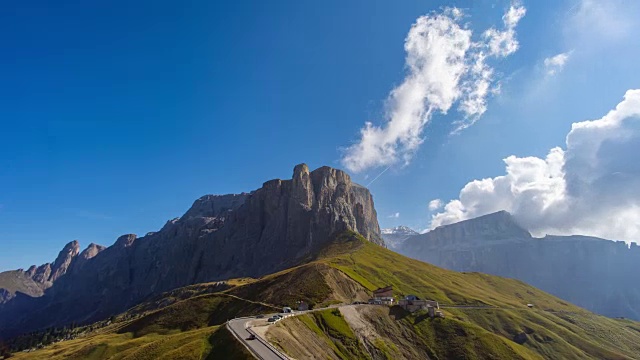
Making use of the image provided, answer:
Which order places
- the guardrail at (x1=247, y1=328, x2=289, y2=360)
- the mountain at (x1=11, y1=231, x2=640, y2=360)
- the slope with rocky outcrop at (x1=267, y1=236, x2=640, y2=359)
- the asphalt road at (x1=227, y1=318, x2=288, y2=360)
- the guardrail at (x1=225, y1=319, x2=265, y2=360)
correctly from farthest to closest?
the slope with rocky outcrop at (x1=267, y1=236, x2=640, y2=359) < the mountain at (x1=11, y1=231, x2=640, y2=360) < the guardrail at (x1=247, y1=328, x2=289, y2=360) < the asphalt road at (x1=227, y1=318, x2=288, y2=360) < the guardrail at (x1=225, y1=319, x2=265, y2=360)

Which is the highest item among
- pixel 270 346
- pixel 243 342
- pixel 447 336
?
pixel 243 342

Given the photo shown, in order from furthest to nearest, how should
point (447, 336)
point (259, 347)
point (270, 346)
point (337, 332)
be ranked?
point (447, 336) → point (337, 332) → point (270, 346) → point (259, 347)

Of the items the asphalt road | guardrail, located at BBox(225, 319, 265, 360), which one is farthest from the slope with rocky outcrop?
guardrail, located at BBox(225, 319, 265, 360)

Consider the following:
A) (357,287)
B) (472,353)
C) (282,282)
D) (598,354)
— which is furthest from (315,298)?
(598,354)

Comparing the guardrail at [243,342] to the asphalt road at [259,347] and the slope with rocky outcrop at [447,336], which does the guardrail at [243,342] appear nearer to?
the asphalt road at [259,347]

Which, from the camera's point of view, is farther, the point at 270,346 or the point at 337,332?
the point at 337,332

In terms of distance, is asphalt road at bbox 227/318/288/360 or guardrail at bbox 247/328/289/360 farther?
guardrail at bbox 247/328/289/360

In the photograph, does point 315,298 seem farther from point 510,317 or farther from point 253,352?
point 510,317

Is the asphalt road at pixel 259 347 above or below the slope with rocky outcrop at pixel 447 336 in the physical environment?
above

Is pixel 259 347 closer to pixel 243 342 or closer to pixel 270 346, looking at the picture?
pixel 270 346

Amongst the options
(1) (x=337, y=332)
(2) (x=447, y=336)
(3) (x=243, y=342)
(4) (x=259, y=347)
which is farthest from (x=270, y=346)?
(2) (x=447, y=336)

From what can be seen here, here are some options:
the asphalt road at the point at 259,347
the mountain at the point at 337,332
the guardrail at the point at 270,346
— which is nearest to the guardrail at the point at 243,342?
the asphalt road at the point at 259,347

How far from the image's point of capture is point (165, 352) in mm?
78000

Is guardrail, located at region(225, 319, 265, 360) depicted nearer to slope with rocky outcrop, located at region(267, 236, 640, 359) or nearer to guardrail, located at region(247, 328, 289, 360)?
guardrail, located at region(247, 328, 289, 360)
